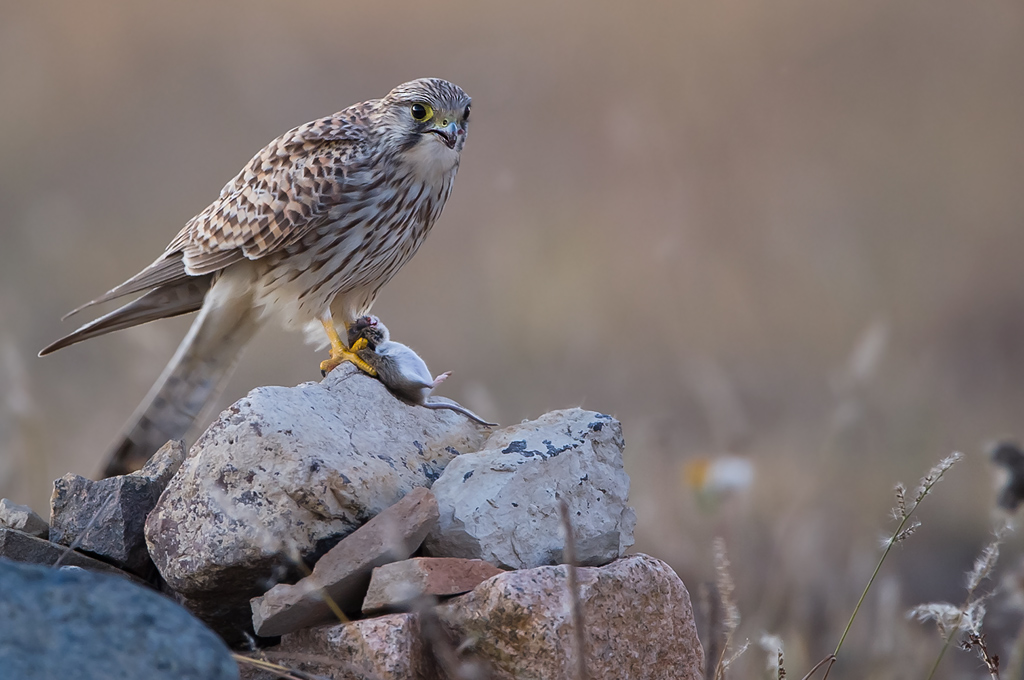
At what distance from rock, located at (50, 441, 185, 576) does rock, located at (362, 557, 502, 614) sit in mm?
716

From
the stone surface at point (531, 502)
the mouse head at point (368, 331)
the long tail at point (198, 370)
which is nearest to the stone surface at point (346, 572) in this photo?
the stone surface at point (531, 502)

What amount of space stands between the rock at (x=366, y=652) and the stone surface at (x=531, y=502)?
0.97ft

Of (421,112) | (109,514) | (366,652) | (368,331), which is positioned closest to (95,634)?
(366,652)

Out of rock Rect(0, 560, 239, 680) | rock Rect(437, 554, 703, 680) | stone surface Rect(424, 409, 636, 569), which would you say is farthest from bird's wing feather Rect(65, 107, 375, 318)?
rock Rect(0, 560, 239, 680)

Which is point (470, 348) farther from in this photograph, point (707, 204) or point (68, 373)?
point (68, 373)

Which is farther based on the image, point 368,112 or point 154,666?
point 368,112

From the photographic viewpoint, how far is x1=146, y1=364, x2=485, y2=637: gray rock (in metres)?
2.15

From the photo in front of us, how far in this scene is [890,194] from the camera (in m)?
7.12

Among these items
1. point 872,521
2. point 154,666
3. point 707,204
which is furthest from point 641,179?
point 154,666

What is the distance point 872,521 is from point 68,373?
5355 mm

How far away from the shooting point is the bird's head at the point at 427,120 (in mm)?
3646

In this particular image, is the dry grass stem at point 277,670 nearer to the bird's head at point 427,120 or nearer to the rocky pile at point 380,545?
the rocky pile at point 380,545

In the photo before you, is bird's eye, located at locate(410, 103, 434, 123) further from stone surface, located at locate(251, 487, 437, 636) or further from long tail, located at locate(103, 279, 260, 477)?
stone surface, located at locate(251, 487, 437, 636)

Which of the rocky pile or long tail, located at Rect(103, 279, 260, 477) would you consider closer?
the rocky pile
